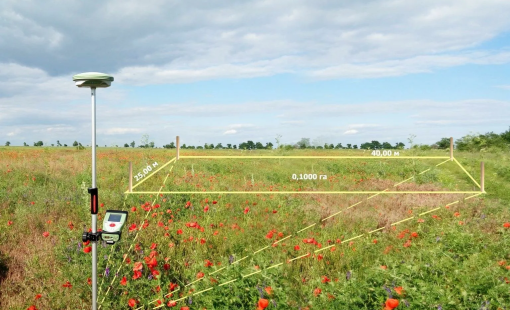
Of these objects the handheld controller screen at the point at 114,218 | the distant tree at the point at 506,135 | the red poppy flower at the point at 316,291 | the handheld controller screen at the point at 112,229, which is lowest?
the red poppy flower at the point at 316,291

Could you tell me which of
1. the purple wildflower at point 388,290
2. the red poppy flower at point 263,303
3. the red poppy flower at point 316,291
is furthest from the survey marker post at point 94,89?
the purple wildflower at point 388,290

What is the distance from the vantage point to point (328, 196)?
32.6 feet

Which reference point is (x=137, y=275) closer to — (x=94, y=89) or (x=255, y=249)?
(x=94, y=89)

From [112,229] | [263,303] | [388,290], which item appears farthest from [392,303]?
[112,229]

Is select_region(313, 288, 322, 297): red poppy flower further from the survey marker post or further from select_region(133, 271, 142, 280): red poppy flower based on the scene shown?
the survey marker post

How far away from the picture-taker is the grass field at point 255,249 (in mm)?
4039

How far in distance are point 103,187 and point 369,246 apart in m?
7.27

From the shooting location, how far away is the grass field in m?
4.04

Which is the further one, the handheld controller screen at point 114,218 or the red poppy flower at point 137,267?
the handheld controller screen at point 114,218

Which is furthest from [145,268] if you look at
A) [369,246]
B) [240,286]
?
[369,246]

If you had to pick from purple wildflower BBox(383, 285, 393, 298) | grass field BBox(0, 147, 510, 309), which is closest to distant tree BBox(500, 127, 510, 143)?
grass field BBox(0, 147, 510, 309)

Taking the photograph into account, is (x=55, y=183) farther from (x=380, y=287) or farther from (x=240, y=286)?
(x=380, y=287)

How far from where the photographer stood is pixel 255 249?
254 inches

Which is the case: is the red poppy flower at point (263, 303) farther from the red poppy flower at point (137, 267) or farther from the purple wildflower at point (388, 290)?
the red poppy flower at point (137, 267)
